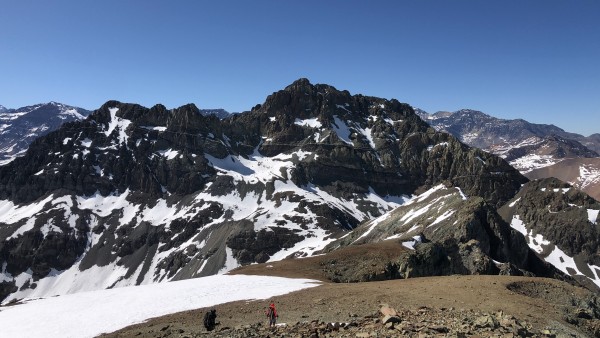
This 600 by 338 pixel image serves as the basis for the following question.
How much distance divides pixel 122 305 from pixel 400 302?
25616mm

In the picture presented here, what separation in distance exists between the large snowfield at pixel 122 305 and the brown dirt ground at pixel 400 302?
1975 millimetres

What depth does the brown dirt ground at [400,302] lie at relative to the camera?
2775 centimetres

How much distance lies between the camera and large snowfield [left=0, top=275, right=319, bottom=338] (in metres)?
34.2

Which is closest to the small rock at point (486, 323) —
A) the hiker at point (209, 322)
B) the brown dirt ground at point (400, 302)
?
the brown dirt ground at point (400, 302)

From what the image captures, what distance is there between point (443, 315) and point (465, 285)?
36.6 feet

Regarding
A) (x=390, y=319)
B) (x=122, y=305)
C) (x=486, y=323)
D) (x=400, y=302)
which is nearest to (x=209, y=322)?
(x=390, y=319)

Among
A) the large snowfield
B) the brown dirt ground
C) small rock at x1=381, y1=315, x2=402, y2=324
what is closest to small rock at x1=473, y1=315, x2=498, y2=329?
small rock at x1=381, y1=315, x2=402, y2=324

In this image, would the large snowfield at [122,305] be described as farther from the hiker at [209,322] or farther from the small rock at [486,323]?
the small rock at [486,323]

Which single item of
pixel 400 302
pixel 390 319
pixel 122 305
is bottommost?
pixel 122 305

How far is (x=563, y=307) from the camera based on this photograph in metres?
29.9

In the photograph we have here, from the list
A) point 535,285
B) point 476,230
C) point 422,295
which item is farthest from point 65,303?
point 476,230

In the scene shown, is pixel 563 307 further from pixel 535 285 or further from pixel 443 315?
pixel 443 315

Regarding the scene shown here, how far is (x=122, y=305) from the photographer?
39938 millimetres

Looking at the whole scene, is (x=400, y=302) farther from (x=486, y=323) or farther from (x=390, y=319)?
(x=486, y=323)
